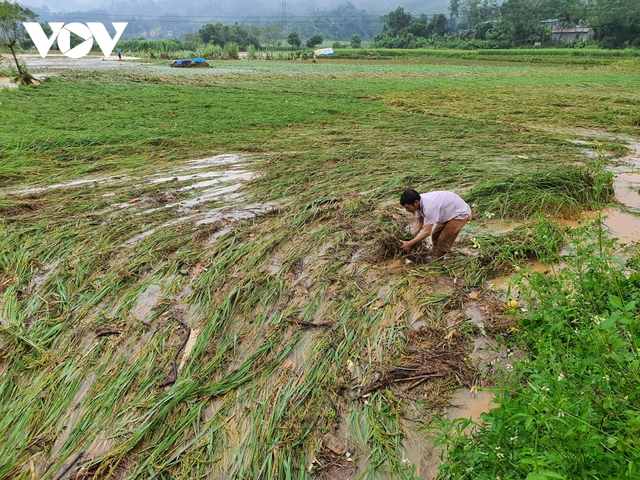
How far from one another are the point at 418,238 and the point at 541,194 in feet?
8.14

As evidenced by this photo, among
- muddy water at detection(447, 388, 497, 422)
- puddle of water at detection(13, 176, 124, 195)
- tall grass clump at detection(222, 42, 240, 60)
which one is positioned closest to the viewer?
muddy water at detection(447, 388, 497, 422)

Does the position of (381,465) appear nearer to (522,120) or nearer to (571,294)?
(571,294)

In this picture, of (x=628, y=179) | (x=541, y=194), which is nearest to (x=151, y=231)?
(x=541, y=194)

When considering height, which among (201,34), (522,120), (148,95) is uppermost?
Result: (201,34)

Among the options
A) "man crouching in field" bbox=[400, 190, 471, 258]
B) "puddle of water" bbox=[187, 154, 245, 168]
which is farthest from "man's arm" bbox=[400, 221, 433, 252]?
"puddle of water" bbox=[187, 154, 245, 168]

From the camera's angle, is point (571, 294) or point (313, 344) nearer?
point (571, 294)

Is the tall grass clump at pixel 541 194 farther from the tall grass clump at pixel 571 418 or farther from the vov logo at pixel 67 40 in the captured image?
the vov logo at pixel 67 40

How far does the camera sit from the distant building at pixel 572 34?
5472cm

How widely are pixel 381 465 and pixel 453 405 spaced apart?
64 centimetres

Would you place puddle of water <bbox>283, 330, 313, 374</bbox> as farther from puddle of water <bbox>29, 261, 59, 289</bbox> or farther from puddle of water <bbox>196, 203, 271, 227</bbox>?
puddle of water <bbox>29, 261, 59, 289</bbox>

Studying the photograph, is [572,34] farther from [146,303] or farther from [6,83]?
[146,303]

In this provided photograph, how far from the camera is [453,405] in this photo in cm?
242

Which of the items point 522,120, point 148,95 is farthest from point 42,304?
point 148,95

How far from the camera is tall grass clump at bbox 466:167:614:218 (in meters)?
5.03
